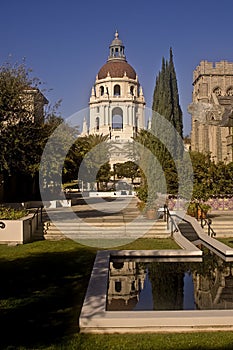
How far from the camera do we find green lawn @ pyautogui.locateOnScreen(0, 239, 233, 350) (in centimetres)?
618

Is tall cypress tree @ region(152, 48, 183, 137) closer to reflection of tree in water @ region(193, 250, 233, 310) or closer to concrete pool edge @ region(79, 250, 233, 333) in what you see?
reflection of tree in water @ region(193, 250, 233, 310)

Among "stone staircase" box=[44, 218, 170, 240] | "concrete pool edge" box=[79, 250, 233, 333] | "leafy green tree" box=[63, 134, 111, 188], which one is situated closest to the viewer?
"concrete pool edge" box=[79, 250, 233, 333]

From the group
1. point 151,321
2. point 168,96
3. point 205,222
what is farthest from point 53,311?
point 168,96

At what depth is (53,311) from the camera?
7609 mm

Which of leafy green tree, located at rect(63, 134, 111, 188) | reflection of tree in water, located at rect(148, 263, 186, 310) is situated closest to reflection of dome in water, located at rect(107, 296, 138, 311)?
→ reflection of tree in water, located at rect(148, 263, 186, 310)

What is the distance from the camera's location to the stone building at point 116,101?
305 feet

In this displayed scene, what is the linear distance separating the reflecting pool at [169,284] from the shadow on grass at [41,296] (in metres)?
0.78

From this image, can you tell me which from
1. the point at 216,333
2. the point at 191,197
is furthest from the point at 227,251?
the point at 191,197

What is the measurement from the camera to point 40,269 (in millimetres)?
11109

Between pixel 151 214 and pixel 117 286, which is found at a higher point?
pixel 151 214

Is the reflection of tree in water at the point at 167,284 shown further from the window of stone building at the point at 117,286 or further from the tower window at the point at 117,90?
the tower window at the point at 117,90

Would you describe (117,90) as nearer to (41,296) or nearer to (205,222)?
(205,222)

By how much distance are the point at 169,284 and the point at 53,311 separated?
3.21m

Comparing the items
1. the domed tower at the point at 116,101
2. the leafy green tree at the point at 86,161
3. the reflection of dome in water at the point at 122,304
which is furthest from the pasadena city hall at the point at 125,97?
the reflection of dome in water at the point at 122,304
